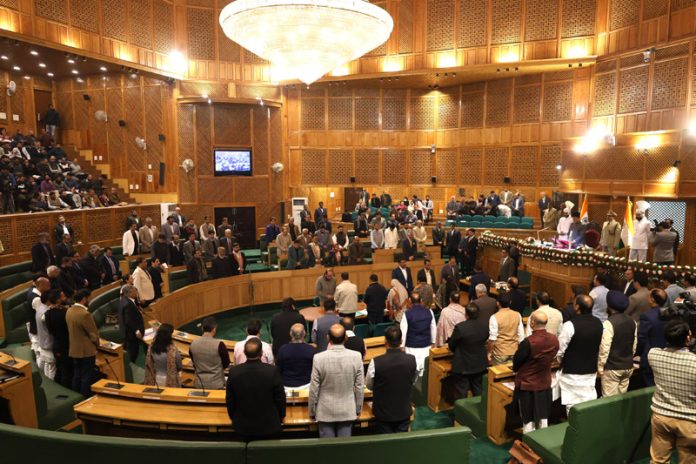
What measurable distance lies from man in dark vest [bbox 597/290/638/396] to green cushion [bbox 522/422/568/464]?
65cm

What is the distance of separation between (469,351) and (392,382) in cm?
181

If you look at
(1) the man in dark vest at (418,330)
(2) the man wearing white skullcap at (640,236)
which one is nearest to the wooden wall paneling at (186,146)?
(1) the man in dark vest at (418,330)

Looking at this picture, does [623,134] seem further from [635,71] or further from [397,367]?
[397,367]

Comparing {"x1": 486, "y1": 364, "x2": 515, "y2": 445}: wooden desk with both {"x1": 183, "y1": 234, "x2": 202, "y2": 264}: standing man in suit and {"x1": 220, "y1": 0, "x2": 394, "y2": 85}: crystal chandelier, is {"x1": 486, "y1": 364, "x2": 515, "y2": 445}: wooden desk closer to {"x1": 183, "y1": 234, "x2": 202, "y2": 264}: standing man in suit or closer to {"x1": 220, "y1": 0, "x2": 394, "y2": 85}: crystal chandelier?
{"x1": 220, "y1": 0, "x2": 394, "y2": 85}: crystal chandelier

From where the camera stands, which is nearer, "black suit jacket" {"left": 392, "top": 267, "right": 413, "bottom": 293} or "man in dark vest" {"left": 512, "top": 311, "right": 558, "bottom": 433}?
"man in dark vest" {"left": 512, "top": 311, "right": 558, "bottom": 433}

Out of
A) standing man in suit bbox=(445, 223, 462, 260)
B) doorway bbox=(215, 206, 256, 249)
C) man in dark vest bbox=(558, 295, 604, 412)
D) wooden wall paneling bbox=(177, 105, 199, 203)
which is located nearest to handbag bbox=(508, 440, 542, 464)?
man in dark vest bbox=(558, 295, 604, 412)

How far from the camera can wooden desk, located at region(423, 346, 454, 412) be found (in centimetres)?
582

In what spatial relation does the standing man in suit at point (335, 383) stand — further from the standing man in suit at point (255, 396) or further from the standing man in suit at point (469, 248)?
the standing man in suit at point (469, 248)

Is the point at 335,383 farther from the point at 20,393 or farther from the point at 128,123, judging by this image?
the point at 128,123

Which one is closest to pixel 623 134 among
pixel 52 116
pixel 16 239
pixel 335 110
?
pixel 335 110

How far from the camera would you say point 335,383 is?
3787 millimetres

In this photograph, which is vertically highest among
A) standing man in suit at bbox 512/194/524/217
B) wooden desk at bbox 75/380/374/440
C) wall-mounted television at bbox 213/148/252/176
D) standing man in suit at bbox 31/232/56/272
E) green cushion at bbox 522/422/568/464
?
wall-mounted television at bbox 213/148/252/176

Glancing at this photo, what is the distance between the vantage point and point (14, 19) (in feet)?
39.1

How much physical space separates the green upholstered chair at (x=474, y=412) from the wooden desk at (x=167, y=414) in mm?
1450
